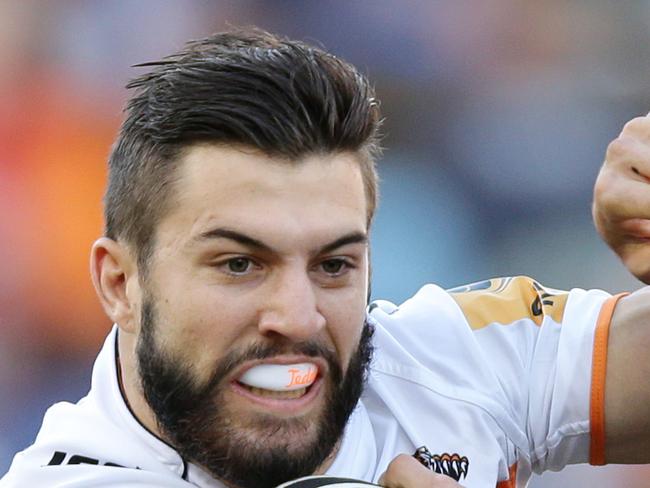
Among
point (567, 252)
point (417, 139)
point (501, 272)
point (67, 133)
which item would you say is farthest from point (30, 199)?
point (567, 252)

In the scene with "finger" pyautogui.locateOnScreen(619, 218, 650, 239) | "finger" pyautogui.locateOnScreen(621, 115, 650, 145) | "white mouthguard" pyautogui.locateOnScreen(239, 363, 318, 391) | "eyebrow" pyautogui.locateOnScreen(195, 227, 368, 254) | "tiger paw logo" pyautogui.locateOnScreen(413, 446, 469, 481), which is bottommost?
"tiger paw logo" pyautogui.locateOnScreen(413, 446, 469, 481)

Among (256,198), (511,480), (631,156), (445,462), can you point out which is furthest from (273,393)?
(631,156)

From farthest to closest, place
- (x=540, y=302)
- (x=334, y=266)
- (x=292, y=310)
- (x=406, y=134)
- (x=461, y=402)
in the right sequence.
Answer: (x=406, y=134)
(x=540, y=302)
(x=461, y=402)
(x=334, y=266)
(x=292, y=310)

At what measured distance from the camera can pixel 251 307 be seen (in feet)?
4.98

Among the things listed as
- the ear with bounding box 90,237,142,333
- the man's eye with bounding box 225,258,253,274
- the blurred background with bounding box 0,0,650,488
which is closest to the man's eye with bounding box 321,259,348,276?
the man's eye with bounding box 225,258,253,274

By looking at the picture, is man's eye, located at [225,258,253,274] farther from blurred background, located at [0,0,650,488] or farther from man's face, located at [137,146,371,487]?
blurred background, located at [0,0,650,488]

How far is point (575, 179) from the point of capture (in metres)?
3.91

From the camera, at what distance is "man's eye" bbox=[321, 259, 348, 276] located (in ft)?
5.23

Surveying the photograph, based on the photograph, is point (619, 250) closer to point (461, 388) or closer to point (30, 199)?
point (461, 388)

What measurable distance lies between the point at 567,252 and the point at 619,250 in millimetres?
2108

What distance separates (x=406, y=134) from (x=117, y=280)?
7.62ft

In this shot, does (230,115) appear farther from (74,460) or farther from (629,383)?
(629,383)

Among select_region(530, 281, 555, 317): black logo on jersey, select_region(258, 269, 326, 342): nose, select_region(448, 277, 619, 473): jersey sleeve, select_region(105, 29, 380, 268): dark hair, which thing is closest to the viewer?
select_region(258, 269, 326, 342): nose

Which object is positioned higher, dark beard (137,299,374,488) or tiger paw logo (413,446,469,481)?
dark beard (137,299,374,488)
